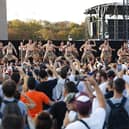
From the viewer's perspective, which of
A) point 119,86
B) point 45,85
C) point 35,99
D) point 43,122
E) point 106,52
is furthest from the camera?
point 106,52

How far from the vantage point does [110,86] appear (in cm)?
736

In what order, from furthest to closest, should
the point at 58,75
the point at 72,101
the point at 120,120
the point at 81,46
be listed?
the point at 81,46 → the point at 58,75 → the point at 120,120 → the point at 72,101

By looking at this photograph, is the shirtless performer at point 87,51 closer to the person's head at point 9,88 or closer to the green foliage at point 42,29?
the person's head at point 9,88

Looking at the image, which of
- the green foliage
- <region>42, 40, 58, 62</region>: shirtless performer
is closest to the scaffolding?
<region>42, 40, 58, 62</region>: shirtless performer

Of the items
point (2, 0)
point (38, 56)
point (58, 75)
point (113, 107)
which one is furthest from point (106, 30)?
point (113, 107)

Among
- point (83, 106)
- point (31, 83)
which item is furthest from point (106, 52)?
point (83, 106)

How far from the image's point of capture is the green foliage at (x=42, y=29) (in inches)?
3078

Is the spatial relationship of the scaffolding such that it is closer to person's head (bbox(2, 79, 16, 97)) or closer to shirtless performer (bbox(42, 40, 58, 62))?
shirtless performer (bbox(42, 40, 58, 62))

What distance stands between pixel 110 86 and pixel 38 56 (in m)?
20.3

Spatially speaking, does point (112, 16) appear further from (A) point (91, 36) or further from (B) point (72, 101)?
(B) point (72, 101)

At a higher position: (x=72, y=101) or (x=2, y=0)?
(x=2, y=0)

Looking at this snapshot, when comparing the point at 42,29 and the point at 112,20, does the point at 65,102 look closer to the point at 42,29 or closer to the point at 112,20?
the point at 112,20

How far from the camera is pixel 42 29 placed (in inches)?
3310

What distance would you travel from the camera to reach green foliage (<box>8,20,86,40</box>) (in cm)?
7819
